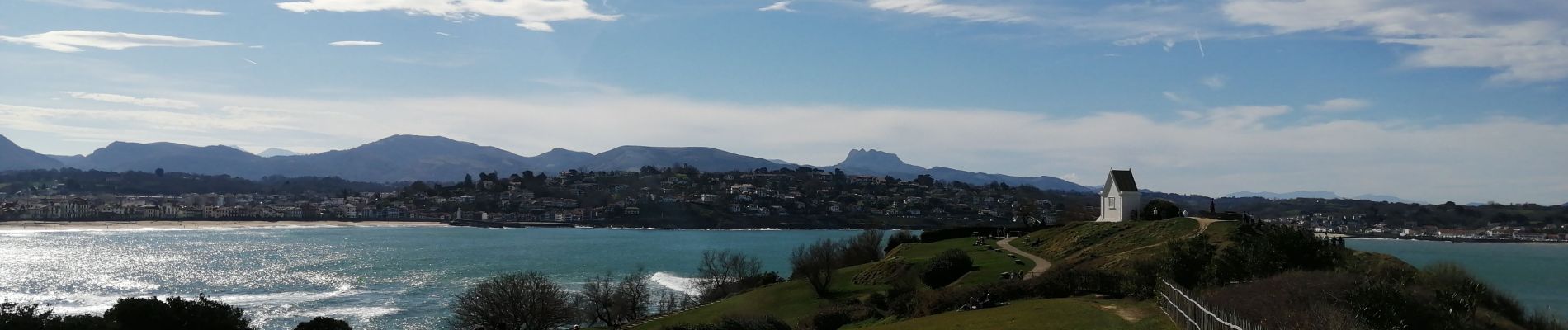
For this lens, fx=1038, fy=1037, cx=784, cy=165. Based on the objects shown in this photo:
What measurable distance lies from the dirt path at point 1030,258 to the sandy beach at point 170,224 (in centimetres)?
15049

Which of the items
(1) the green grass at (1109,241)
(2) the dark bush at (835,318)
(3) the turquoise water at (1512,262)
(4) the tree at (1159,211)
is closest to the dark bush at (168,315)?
(2) the dark bush at (835,318)

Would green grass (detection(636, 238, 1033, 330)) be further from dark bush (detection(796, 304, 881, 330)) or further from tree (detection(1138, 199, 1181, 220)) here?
tree (detection(1138, 199, 1181, 220))

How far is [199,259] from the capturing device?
337 ft

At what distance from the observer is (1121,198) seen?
180 feet

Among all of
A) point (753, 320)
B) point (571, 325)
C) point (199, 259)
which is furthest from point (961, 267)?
point (199, 259)

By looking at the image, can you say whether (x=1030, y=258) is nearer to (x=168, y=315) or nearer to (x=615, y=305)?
(x=615, y=305)

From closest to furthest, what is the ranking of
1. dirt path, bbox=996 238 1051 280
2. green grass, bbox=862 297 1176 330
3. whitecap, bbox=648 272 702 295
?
green grass, bbox=862 297 1176 330 < dirt path, bbox=996 238 1051 280 < whitecap, bbox=648 272 702 295

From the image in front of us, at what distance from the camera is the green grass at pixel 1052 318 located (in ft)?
67.2

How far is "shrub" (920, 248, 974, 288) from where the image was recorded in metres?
38.8

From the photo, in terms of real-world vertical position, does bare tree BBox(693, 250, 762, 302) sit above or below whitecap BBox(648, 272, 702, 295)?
above

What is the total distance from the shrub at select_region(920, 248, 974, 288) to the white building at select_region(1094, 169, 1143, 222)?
17937 mm

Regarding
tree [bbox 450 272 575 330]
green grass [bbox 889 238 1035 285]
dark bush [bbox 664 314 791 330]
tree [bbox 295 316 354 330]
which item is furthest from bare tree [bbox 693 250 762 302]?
tree [bbox 295 316 354 330]

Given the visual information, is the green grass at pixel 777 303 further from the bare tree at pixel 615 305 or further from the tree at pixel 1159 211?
the tree at pixel 1159 211

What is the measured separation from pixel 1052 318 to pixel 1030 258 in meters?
24.3
